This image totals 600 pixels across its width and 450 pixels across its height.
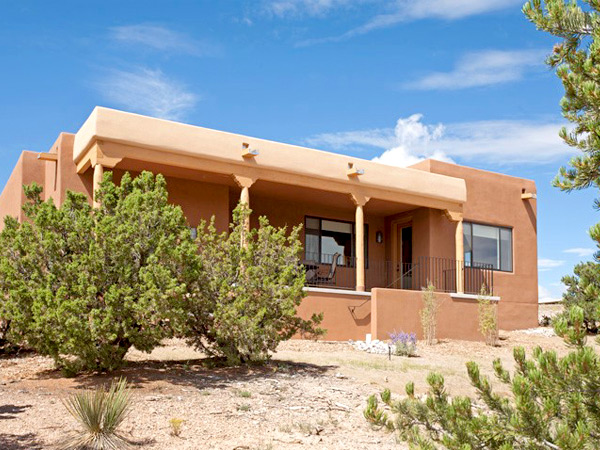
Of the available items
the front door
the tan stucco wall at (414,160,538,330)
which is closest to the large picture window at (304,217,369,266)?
the front door

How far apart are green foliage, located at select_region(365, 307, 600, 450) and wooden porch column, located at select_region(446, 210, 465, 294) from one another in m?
14.3

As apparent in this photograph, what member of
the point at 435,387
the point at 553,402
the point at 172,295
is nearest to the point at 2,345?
the point at 172,295

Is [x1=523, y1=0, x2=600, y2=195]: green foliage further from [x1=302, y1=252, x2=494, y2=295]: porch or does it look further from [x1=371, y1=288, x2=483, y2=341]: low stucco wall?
[x1=302, y1=252, x2=494, y2=295]: porch

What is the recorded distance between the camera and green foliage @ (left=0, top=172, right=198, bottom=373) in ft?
30.9

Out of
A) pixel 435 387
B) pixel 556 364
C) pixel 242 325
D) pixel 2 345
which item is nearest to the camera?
pixel 556 364

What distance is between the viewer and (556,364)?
14.4 feet

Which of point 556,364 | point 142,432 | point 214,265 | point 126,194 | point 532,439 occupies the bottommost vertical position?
point 142,432

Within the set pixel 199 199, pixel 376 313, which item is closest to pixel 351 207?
pixel 376 313

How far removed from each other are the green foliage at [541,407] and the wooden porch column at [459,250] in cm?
1425

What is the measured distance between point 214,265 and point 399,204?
9452 mm

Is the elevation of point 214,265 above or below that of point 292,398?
above

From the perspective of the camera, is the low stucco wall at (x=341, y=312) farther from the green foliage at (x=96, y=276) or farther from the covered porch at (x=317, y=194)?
the green foliage at (x=96, y=276)

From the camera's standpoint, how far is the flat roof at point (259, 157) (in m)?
14.6

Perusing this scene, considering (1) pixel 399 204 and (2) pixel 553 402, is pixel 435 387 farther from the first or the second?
(1) pixel 399 204
